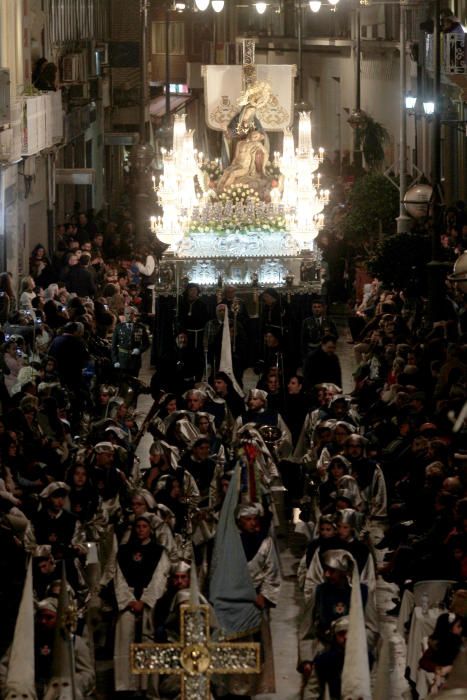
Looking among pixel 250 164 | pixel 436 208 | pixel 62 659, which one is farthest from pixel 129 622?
pixel 250 164

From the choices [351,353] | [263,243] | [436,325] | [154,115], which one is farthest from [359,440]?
[154,115]

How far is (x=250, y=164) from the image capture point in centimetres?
3641

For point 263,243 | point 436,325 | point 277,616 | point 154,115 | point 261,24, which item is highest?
point 261,24

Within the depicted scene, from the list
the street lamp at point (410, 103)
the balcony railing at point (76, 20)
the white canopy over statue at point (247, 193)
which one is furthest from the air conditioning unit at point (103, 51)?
the white canopy over statue at point (247, 193)

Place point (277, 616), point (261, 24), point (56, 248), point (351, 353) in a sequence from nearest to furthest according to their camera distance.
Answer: point (277, 616), point (351, 353), point (56, 248), point (261, 24)

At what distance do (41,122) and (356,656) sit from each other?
27.4 m

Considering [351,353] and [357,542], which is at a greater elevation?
[351,353]

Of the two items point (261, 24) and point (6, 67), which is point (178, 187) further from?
point (261, 24)

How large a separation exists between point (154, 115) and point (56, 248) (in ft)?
68.2

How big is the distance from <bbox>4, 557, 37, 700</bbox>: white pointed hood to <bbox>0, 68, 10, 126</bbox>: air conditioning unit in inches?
818

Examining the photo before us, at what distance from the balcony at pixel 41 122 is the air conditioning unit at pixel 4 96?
3408 millimetres

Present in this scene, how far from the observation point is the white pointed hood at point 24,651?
1112 centimetres

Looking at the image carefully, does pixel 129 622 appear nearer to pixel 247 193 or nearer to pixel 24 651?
pixel 24 651

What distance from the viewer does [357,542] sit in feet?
51.8
